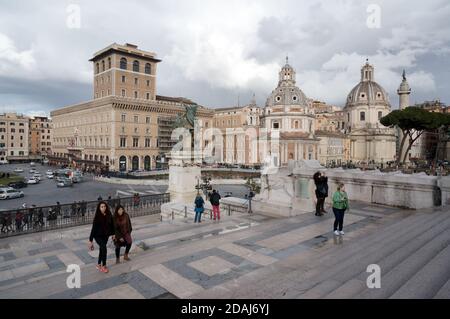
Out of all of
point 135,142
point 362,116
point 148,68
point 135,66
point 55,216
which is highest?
point 148,68

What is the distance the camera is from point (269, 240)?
21.2 ft

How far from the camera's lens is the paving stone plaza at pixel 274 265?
13.0 ft

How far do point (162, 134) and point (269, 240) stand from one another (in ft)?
184

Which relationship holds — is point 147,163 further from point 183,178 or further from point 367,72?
point 367,72

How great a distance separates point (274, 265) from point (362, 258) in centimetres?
141

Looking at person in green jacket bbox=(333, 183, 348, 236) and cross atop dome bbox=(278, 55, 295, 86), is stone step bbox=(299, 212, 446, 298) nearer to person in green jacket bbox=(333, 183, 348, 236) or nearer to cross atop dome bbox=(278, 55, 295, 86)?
person in green jacket bbox=(333, 183, 348, 236)

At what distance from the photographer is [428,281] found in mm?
3777

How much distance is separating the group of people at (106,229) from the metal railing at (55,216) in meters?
9.91

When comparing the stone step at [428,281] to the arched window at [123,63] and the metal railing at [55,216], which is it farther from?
the arched window at [123,63]

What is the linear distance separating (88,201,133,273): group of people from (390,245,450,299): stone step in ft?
14.5

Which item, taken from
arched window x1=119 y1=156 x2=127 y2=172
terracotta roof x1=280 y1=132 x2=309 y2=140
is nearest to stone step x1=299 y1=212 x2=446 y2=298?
arched window x1=119 y1=156 x2=127 y2=172

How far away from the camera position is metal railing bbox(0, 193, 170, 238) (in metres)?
13.4

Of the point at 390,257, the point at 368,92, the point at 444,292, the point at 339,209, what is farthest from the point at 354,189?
the point at 368,92

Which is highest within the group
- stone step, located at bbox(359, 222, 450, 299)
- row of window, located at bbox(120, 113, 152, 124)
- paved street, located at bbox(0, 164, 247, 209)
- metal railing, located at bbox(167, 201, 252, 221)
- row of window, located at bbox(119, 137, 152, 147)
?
row of window, located at bbox(120, 113, 152, 124)
